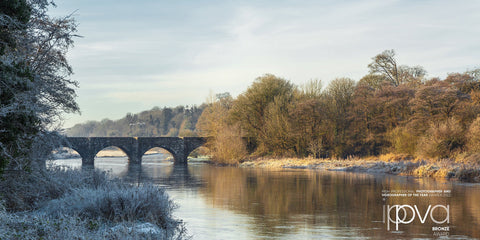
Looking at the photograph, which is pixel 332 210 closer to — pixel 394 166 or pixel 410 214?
pixel 410 214

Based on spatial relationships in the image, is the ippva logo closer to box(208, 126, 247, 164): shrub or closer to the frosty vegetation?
the frosty vegetation

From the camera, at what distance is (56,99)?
1697 centimetres

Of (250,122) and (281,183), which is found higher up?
(250,122)

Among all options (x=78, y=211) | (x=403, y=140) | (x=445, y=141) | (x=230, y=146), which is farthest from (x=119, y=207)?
(x=230, y=146)

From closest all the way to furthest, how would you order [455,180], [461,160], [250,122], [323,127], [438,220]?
[438,220] → [455,180] → [461,160] → [323,127] → [250,122]

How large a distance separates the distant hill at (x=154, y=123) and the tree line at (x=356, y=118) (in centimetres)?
6842

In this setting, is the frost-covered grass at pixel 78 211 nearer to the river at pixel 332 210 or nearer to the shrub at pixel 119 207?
the shrub at pixel 119 207

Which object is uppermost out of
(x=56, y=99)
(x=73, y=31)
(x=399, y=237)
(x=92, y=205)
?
(x=73, y=31)

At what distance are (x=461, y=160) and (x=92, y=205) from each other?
27009 millimetres

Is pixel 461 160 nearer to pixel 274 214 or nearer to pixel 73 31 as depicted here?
pixel 274 214

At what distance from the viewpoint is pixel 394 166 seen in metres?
35.8

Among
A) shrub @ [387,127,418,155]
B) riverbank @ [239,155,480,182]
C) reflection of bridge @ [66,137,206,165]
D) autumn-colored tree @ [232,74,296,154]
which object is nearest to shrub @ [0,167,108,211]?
riverbank @ [239,155,480,182]

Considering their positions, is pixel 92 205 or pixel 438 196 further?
pixel 438 196

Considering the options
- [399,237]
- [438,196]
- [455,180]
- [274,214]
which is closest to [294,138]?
[455,180]
